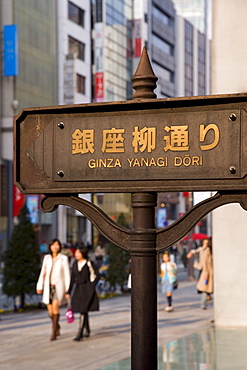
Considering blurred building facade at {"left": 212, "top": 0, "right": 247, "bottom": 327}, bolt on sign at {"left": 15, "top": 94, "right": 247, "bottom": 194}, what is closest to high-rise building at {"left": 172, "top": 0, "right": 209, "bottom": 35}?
blurred building facade at {"left": 212, "top": 0, "right": 247, "bottom": 327}

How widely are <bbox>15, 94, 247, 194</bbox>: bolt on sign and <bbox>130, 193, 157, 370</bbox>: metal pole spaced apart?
143mm

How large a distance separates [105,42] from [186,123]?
64583 mm

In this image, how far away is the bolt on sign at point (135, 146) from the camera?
418 centimetres

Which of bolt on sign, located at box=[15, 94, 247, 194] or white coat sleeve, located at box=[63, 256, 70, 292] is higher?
bolt on sign, located at box=[15, 94, 247, 194]

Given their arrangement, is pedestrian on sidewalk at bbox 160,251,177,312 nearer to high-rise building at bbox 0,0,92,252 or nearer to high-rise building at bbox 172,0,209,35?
high-rise building at bbox 0,0,92,252

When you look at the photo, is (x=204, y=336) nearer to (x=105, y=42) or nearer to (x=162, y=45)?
(x=105, y=42)

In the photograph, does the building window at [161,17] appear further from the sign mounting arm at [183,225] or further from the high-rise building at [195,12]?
the sign mounting arm at [183,225]

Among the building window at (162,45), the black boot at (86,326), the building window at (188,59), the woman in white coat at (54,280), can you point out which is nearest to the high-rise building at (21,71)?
the building window at (162,45)

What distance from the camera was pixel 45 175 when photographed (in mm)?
4535

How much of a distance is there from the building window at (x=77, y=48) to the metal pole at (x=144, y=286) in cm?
6053

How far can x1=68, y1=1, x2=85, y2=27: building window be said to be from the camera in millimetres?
63500

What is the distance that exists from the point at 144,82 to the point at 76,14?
6164 cm

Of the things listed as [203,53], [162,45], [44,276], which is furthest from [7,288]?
[203,53]

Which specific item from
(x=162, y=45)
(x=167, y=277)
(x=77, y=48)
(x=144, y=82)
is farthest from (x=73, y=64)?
(x=144, y=82)
